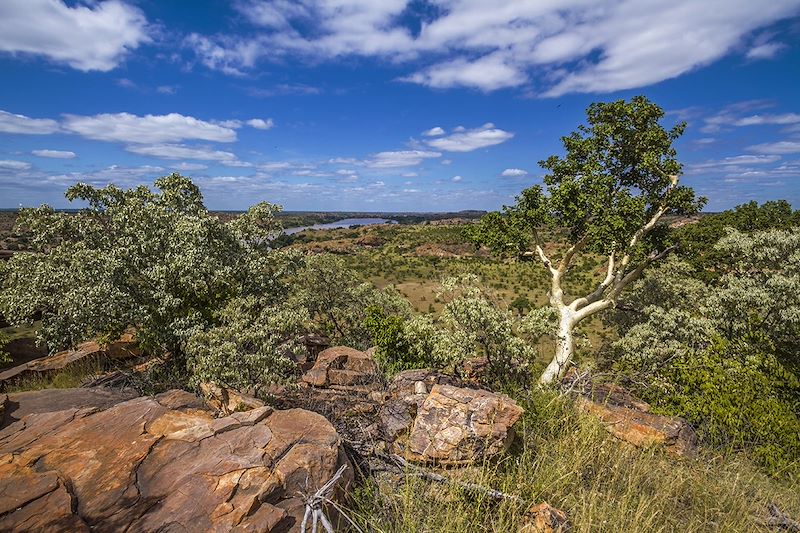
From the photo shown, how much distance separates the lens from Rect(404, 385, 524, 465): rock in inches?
174

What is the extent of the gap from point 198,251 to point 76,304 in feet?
8.51

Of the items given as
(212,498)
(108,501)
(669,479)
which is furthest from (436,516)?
(108,501)

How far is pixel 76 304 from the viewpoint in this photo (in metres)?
8.70

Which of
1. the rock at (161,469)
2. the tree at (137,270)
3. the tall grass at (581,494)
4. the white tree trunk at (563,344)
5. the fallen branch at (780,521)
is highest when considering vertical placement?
the tree at (137,270)

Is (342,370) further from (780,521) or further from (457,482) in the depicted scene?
(780,521)

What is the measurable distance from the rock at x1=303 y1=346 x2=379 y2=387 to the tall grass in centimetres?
486

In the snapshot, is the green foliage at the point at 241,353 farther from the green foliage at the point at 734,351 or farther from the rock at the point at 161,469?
the green foliage at the point at 734,351

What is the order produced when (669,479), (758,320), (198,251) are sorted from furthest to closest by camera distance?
(758,320), (198,251), (669,479)

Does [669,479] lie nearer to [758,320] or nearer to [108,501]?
[108,501]

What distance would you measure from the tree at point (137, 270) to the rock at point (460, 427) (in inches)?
234

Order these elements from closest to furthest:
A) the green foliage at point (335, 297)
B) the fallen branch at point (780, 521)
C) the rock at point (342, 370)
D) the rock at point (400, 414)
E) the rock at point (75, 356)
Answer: the fallen branch at point (780, 521), the rock at point (400, 414), the rock at point (342, 370), the rock at point (75, 356), the green foliage at point (335, 297)

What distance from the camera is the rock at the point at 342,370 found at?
9555 mm

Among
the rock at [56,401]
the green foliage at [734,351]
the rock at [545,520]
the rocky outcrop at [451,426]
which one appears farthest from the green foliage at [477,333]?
the rock at [56,401]

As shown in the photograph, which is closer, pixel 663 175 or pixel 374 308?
pixel 663 175
